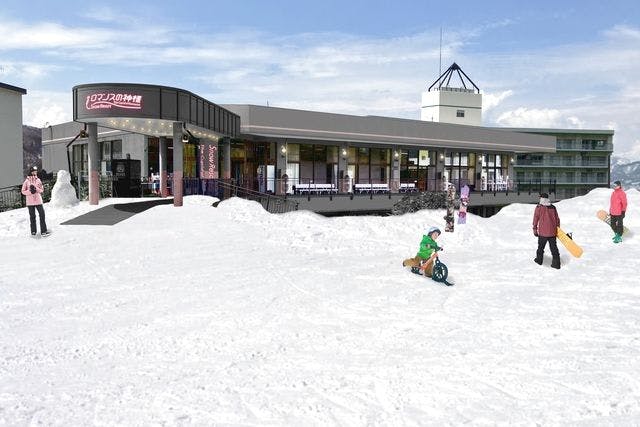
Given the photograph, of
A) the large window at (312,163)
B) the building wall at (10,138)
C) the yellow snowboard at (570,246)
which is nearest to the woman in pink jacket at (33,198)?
the yellow snowboard at (570,246)

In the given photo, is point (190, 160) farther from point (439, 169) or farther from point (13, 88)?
point (439, 169)

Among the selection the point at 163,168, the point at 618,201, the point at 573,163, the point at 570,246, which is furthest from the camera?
the point at 573,163

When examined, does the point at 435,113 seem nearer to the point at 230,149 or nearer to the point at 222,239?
the point at 230,149

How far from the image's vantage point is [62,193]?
21.5m

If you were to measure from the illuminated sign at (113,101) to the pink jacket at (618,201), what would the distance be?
17.0m

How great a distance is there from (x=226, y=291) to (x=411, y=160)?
1402 inches

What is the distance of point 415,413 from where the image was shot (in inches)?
203

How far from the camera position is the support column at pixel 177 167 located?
72.8ft

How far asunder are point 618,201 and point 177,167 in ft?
52.4

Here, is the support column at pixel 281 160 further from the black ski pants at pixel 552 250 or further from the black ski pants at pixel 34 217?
the black ski pants at pixel 552 250

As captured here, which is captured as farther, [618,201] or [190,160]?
[190,160]

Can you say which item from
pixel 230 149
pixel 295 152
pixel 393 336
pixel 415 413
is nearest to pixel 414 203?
pixel 295 152

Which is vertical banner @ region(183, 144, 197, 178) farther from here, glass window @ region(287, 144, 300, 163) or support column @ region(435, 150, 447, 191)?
support column @ region(435, 150, 447, 191)

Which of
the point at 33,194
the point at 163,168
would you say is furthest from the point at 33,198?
the point at 163,168
